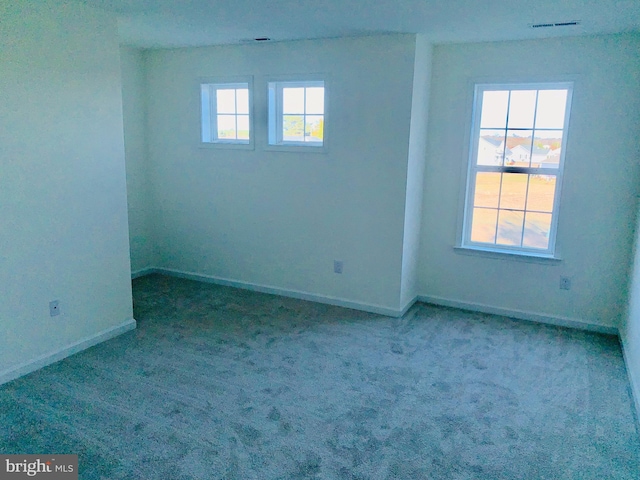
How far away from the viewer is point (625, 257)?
3809mm

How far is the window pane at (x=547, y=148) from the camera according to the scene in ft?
13.0

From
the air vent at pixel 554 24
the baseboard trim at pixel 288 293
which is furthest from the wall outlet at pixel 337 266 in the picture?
the air vent at pixel 554 24

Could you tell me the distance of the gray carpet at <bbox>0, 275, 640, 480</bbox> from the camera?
230 cm

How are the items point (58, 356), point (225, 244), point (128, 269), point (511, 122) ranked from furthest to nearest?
point (225, 244) < point (511, 122) < point (128, 269) < point (58, 356)

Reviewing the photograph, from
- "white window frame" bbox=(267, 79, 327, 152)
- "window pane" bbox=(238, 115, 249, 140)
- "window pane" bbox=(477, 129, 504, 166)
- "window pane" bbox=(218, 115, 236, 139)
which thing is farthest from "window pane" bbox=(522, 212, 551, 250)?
"window pane" bbox=(218, 115, 236, 139)

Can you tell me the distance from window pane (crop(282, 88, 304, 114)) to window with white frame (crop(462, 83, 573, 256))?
1586mm

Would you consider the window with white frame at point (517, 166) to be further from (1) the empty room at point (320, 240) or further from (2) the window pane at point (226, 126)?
(2) the window pane at point (226, 126)

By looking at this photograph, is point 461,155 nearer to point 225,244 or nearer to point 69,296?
point 225,244

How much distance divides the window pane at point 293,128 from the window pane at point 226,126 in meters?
0.58

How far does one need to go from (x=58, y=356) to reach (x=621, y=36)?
186 inches

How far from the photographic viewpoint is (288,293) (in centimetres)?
470

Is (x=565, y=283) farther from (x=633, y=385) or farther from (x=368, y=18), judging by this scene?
(x=368, y=18)

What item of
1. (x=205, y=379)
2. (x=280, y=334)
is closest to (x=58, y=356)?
(x=205, y=379)

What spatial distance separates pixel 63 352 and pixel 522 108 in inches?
161
